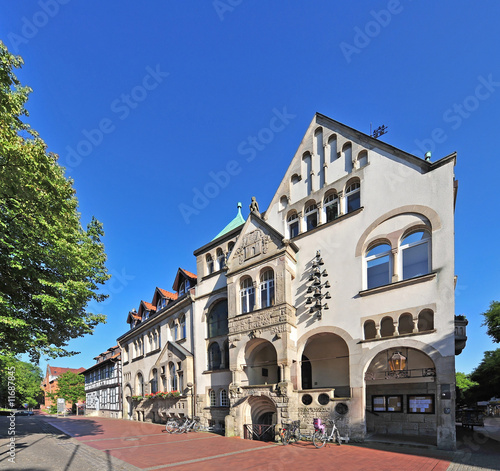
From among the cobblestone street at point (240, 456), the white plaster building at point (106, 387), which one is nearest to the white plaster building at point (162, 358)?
the white plaster building at point (106, 387)

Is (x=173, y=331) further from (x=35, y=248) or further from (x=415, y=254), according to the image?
(x=415, y=254)

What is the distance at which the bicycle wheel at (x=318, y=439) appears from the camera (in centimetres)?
1302

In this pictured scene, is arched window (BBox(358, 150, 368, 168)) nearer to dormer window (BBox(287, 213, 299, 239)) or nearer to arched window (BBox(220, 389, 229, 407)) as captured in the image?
dormer window (BBox(287, 213, 299, 239))

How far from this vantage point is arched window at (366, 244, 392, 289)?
14.5 metres

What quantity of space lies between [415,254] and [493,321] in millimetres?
9920

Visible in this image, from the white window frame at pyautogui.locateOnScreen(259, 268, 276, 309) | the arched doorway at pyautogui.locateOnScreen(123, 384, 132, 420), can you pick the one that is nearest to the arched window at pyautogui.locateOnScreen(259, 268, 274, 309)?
the white window frame at pyautogui.locateOnScreen(259, 268, 276, 309)

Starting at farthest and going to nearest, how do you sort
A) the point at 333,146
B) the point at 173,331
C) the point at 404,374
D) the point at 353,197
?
the point at 173,331, the point at 333,146, the point at 353,197, the point at 404,374

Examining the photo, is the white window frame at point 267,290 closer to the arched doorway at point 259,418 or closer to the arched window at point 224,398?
the arched doorway at point 259,418

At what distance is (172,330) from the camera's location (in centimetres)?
2658

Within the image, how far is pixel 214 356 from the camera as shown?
70.1 ft

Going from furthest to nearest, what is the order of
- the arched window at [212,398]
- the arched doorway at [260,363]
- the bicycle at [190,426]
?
1. the arched window at [212,398]
2. the bicycle at [190,426]
3. the arched doorway at [260,363]

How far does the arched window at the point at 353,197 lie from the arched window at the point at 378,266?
2505 millimetres

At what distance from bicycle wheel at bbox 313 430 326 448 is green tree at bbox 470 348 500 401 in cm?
1470

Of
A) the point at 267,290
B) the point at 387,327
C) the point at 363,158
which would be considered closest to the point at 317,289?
the point at 267,290
